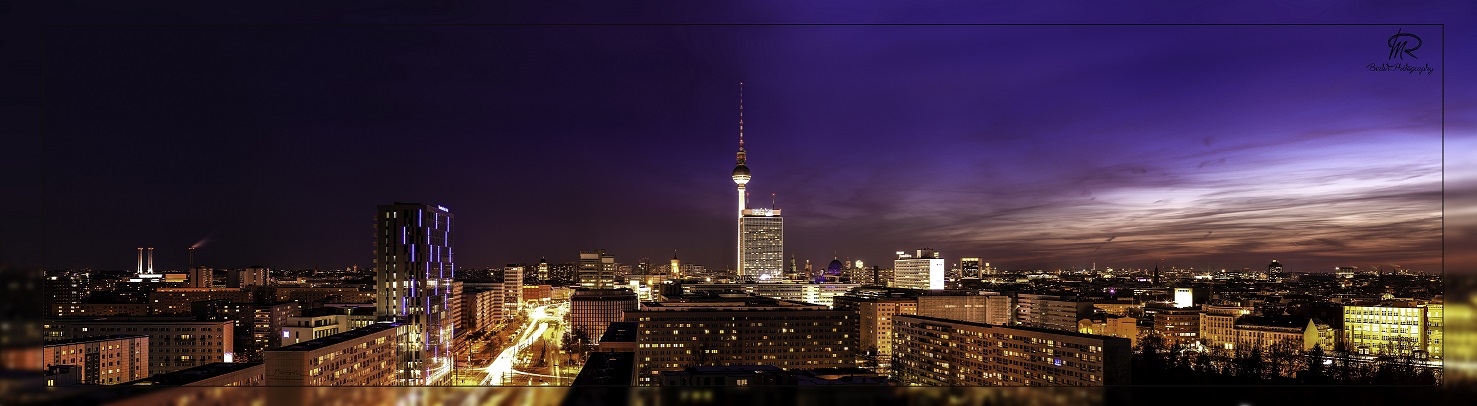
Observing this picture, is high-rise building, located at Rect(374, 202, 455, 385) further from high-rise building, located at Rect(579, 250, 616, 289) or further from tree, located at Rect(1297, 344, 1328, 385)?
high-rise building, located at Rect(579, 250, 616, 289)

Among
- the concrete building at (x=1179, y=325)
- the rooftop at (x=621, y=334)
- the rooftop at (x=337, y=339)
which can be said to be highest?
the rooftop at (x=337, y=339)

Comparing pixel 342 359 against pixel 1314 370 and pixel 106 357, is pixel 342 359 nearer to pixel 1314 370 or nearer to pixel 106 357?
pixel 106 357

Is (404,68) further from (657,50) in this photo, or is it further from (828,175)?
(828,175)

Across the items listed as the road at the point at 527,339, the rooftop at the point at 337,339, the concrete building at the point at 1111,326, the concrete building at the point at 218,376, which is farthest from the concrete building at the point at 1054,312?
the concrete building at the point at 218,376

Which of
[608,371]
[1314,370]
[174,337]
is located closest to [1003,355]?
[1314,370]

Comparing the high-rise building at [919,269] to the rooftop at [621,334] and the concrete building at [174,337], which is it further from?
the concrete building at [174,337]

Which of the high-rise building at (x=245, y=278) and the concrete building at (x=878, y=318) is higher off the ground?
the high-rise building at (x=245, y=278)

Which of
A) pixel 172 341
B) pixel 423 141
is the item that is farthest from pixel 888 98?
pixel 172 341
